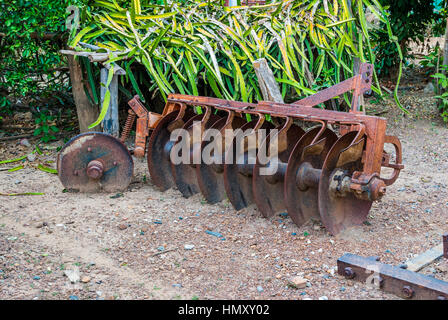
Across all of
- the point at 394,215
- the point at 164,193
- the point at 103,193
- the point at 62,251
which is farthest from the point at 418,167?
the point at 62,251

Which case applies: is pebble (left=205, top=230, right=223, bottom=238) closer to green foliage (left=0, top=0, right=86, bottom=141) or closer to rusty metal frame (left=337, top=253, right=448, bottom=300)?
rusty metal frame (left=337, top=253, right=448, bottom=300)

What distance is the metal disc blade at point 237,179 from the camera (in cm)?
327

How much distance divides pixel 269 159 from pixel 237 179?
0.35 meters

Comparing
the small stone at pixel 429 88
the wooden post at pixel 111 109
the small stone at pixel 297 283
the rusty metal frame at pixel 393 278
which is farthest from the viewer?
the small stone at pixel 429 88

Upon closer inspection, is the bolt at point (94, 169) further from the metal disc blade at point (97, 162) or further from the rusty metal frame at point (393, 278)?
the rusty metal frame at point (393, 278)

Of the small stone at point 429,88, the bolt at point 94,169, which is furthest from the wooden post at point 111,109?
the small stone at point 429,88

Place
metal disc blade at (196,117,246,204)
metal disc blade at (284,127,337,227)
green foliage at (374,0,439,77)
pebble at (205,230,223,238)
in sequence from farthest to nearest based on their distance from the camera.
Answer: green foliage at (374,0,439,77) → metal disc blade at (196,117,246,204) → pebble at (205,230,223,238) → metal disc blade at (284,127,337,227)

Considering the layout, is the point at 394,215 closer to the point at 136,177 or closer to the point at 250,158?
the point at 250,158

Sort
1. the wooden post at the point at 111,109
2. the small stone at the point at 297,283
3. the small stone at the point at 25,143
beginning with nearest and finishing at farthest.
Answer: the small stone at the point at 297,283 < the wooden post at the point at 111,109 < the small stone at the point at 25,143

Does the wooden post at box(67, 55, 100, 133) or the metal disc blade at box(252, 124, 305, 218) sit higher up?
the wooden post at box(67, 55, 100, 133)

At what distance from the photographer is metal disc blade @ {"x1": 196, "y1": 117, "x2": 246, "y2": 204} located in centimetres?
348

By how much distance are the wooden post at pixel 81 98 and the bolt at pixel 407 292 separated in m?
3.10

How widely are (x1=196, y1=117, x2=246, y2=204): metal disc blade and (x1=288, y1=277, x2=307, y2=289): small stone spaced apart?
3.89ft

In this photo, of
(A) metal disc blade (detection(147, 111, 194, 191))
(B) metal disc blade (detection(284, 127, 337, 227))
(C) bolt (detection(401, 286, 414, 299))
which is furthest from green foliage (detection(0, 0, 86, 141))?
(C) bolt (detection(401, 286, 414, 299))
